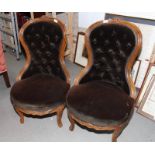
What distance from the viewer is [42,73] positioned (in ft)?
6.77

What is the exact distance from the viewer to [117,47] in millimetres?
1676

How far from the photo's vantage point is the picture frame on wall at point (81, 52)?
2917 mm

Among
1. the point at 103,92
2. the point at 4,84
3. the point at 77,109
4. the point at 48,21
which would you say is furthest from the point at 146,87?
the point at 4,84

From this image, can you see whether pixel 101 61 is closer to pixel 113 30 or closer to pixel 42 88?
pixel 113 30

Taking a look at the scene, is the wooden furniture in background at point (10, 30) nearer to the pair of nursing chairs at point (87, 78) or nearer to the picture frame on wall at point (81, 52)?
the picture frame on wall at point (81, 52)

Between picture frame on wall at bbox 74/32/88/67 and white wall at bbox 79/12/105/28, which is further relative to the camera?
picture frame on wall at bbox 74/32/88/67

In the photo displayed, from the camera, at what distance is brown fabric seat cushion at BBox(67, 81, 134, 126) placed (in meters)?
1.46

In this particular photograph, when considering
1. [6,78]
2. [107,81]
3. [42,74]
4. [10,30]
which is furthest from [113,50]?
[10,30]

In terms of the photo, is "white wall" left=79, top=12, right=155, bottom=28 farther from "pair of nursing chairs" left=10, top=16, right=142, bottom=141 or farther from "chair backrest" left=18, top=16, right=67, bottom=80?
"chair backrest" left=18, top=16, right=67, bottom=80

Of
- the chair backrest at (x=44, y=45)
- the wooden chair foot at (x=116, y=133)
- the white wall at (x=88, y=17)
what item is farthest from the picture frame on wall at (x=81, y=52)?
the wooden chair foot at (x=116, y=133)

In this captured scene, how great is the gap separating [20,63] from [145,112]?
2.26 metres

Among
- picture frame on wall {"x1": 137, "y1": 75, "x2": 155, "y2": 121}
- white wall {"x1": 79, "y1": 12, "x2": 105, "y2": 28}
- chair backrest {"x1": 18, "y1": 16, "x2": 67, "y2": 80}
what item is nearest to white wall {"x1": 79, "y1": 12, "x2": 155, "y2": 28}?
white wall {"x1": 79, "y1": 12, "x2": 105, "y2": 28}

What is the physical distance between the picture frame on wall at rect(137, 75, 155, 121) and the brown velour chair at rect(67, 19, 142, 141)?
42 cm

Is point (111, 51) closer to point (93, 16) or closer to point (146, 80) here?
point (146, 80)
